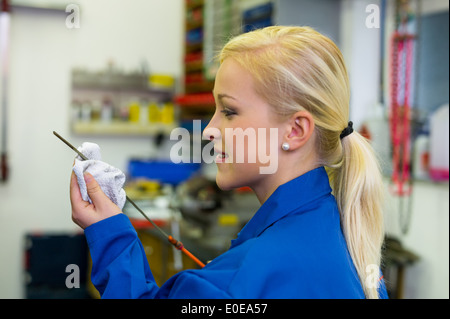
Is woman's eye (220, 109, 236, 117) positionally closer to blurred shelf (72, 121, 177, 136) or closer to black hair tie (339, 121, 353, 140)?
black hair tie (339, 121, 353, 140)

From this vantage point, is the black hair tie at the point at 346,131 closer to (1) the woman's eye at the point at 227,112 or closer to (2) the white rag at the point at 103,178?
(1) the woman's eye at the point at 227,112

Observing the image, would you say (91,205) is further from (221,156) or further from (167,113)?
(167,113)

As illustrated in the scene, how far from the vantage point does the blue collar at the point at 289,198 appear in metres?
0.88

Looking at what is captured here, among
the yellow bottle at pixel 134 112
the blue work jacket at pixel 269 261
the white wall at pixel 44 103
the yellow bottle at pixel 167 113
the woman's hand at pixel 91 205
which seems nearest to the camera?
the blue work jacket at pixel 269 261

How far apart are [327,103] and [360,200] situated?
23 cm

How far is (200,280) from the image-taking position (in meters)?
0.75

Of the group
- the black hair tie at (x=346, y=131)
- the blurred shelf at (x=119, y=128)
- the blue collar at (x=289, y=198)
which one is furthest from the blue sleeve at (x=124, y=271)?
the blurred shelf at (x=119, y=128)

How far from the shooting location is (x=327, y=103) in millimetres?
917

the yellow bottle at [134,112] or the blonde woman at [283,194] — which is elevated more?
the yellow bottle at [134,112]

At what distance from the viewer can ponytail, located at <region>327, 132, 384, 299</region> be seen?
0.95 meters

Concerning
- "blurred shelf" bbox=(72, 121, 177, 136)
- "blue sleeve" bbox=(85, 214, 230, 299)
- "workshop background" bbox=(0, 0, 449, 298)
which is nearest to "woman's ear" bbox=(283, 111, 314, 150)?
"blue sleeve" bbox=(85, 214, 230, 299)
